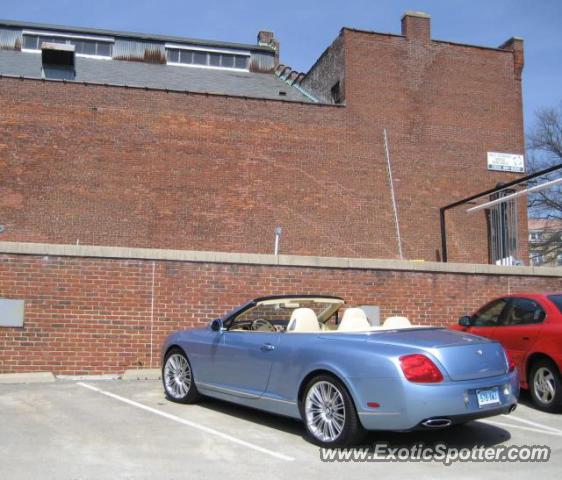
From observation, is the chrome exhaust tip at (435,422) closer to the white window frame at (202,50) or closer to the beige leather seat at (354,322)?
the beige leather seat at (354,322)

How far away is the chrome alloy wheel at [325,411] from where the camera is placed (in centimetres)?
598

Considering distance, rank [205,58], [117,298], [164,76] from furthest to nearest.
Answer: [205,58]
[164,76]
[117,298]

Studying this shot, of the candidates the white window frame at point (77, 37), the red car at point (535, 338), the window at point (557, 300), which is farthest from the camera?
the white window frame at point (77, 37)

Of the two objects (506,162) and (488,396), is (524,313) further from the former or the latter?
(506,162)

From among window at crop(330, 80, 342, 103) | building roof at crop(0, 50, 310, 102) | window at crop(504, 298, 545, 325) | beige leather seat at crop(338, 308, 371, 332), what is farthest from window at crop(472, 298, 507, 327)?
window at crop(330, 80, 342, 103)

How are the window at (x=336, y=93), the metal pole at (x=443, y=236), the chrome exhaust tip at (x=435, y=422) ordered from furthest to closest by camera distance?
the window at (x=336, y=93) → the metal pole at (x=443, y=236) → the chrome exhaust tip at (x=435, y=422)

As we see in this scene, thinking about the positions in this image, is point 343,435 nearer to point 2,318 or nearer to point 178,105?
point 2,318

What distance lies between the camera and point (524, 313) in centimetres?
863

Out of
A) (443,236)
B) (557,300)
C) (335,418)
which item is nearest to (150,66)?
(443,236)

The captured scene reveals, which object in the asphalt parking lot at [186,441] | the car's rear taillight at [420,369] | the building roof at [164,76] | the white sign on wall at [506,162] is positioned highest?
the building roof at [164,76]

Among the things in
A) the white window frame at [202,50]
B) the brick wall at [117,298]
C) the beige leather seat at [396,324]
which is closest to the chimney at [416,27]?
the white window frame at [202,50]

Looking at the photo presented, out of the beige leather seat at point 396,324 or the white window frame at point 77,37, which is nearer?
the beige leather seat at point 396,324

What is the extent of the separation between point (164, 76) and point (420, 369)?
22.8 metres

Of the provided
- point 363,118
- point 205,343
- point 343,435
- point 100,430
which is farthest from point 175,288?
point 363,118
